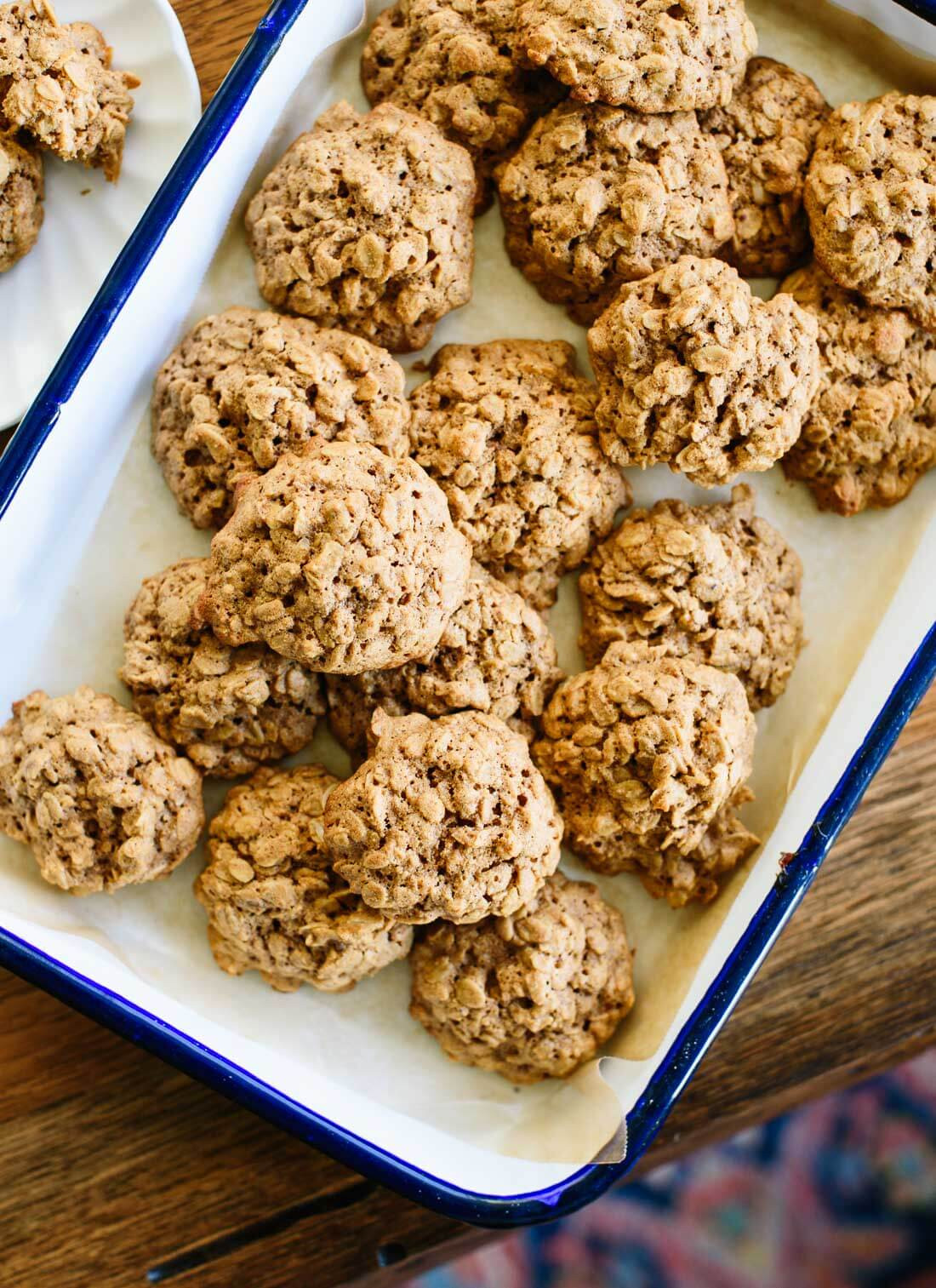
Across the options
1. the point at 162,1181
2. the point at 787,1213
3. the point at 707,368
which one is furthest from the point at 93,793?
the point at 787,1213

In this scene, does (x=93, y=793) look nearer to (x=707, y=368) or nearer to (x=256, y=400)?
(x=256, y=400)

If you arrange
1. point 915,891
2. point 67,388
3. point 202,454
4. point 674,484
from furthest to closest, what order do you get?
point 915,891 < point 674,484 < point 202,454 < point 67,388

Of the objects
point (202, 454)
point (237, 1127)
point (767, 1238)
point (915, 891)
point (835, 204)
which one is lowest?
point (767, 1238)

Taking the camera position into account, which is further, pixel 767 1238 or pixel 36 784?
pixel 767 1238

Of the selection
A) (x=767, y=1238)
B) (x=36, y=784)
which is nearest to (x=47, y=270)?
(x=36, y=784)

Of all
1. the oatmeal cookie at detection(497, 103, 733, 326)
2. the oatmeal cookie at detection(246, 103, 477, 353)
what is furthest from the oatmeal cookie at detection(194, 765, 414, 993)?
the oatmeal cookie at detection(497, 103, 733, 326)

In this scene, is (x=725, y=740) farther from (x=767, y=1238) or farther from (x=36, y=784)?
(x=767, y=1238)
